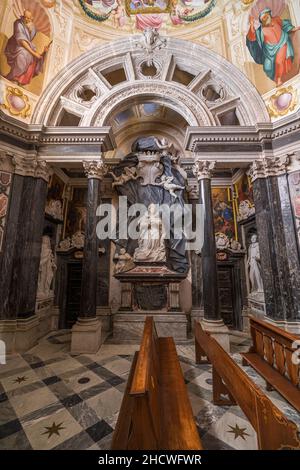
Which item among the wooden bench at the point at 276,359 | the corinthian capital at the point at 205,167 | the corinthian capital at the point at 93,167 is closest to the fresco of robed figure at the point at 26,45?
the corinthian capital at the point at 93,167

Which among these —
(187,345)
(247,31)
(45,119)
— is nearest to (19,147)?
(45,119)

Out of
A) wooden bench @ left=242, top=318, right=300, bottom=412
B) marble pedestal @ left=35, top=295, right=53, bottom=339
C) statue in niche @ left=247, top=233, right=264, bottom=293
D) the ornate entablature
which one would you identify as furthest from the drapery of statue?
wooden bench @ left=242, top=318, right=300, bottom=412

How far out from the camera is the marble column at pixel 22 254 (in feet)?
16.6

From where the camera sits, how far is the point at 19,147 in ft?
18.8

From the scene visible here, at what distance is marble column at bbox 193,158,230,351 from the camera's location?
16.8 ft

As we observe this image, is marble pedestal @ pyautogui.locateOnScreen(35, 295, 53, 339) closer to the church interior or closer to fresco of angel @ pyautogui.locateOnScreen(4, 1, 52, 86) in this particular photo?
the church interior

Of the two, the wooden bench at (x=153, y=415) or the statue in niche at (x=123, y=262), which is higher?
the statue in niche at (x=123, y=262)

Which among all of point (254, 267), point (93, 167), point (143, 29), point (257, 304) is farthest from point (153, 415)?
point (143, 29)

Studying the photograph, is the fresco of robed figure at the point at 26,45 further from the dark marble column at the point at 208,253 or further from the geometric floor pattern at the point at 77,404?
the geometric floor pattern at the point at 77,404

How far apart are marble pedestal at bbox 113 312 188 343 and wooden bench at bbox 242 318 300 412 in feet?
7.57

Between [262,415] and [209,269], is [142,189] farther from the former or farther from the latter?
[262,415]

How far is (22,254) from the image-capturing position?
542 cm

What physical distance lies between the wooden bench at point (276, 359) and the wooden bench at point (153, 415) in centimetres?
132

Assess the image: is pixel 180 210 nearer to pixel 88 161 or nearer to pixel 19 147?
pixel 88 161
